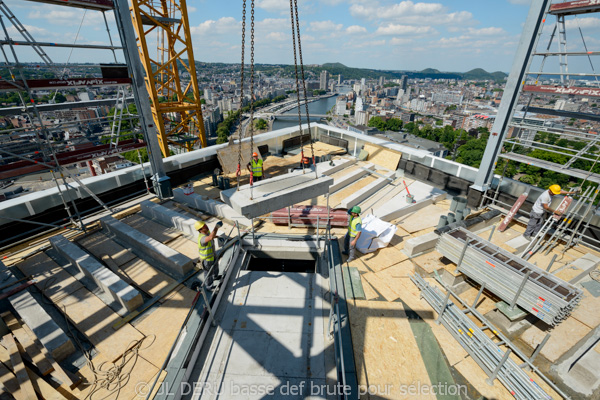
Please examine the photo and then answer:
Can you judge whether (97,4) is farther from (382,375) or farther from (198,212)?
(382,375)

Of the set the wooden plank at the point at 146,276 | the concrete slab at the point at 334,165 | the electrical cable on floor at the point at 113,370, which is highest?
the concrete slab at the point at 334,165

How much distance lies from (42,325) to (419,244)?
31.5 ft

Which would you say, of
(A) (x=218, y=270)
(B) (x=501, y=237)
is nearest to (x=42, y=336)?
(A) (x=218, y=270)

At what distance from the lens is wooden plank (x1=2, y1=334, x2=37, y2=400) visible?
14.4 feet

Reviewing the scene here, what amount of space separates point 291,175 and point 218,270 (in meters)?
3.60

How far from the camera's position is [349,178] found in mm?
12680

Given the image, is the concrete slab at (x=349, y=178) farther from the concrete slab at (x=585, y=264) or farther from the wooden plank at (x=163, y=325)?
the concrete slab at (x=585, y=264)

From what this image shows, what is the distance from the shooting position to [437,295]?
6.52 meters

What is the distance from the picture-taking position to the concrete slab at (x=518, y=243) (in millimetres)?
8625

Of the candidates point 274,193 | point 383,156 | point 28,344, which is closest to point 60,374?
point 28,344

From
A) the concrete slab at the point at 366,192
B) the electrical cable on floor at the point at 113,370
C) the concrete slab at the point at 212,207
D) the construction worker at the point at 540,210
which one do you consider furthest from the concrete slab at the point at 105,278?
the construction worker at the point at 540,210

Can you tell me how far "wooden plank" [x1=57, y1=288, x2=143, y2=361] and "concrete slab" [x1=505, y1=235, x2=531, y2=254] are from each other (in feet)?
36.8

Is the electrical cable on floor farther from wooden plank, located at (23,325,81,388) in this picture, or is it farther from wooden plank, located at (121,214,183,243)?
wooden plank, located at (121,214,183,243)

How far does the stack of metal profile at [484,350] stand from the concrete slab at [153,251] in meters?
6.59
